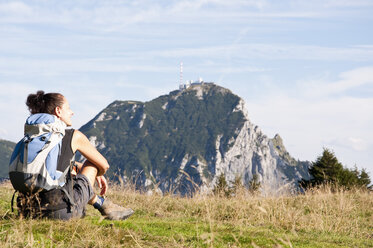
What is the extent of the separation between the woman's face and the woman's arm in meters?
0.29

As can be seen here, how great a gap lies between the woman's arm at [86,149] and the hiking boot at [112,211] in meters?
0.69

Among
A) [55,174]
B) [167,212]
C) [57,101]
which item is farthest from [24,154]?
[167,212]

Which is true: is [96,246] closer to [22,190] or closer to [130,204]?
[22,190]

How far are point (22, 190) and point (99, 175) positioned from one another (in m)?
1.27

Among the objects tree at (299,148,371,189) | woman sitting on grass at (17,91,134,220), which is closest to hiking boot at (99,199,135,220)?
woman sitting on grass at (17,91,134,220)

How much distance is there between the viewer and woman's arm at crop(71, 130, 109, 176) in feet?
19.0

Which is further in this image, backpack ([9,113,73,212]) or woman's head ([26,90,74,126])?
woman's head ([26,90,74,126])

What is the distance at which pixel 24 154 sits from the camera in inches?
211

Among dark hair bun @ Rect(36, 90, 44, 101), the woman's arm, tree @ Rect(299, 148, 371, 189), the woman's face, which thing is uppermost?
dark hair bun @ Rect(36, 90, 44, 101)

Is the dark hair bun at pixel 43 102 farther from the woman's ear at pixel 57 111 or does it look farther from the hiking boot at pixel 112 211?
the hiking boot at pixel 112 211

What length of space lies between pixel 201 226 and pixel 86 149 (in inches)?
106

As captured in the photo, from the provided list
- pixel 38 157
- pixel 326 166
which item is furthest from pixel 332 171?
pixel 38 157

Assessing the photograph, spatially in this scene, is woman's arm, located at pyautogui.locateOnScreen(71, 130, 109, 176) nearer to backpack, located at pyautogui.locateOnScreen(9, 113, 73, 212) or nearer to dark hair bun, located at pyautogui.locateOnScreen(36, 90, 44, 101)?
backpack, located at pyautogui.locateOnScreen(9, 113, 73, 212)

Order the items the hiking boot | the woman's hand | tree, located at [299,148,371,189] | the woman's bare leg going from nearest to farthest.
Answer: the woman's bare leg, the woman's hand, the hiking boot, tree, located at [299,148,371,189]
